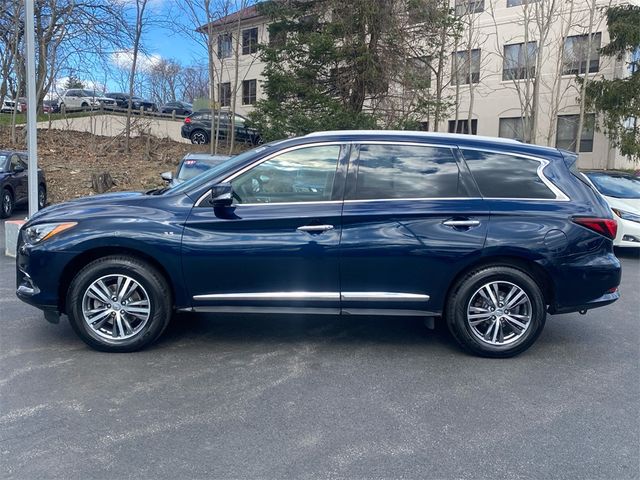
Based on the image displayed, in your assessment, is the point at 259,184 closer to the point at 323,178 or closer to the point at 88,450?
the point at 323,178

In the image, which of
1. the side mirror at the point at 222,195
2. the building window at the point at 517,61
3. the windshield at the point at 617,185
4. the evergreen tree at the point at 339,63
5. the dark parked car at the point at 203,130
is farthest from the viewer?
the building window at the point at 517,61

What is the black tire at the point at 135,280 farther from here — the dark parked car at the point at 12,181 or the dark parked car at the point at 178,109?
the dark parked car at the point at 178,109

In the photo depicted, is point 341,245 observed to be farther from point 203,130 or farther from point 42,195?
point 203,130

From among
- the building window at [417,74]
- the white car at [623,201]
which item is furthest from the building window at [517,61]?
the white car at [623,201]

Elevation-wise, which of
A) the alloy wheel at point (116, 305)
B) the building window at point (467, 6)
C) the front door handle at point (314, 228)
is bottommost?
the alloy wheel at point (116, 305)

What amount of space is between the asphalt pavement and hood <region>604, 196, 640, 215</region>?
16.7 feet

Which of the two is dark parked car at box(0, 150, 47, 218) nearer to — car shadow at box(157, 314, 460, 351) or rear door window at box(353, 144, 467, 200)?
car shadow at box(157, 314, 460, 351)

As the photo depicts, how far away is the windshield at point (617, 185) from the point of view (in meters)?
10.2

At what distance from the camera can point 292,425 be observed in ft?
11.3

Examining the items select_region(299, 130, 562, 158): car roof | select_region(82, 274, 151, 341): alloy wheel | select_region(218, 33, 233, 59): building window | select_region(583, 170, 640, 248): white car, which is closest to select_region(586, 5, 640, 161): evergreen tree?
select_region(583, 170, 640, 248): white car

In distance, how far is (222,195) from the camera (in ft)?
14.3

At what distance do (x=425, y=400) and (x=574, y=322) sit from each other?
276 centimetres

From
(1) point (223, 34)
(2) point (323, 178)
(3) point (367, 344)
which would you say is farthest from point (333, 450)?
(1) point (223, 34)

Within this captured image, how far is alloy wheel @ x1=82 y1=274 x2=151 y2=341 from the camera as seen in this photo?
453 centimetres
